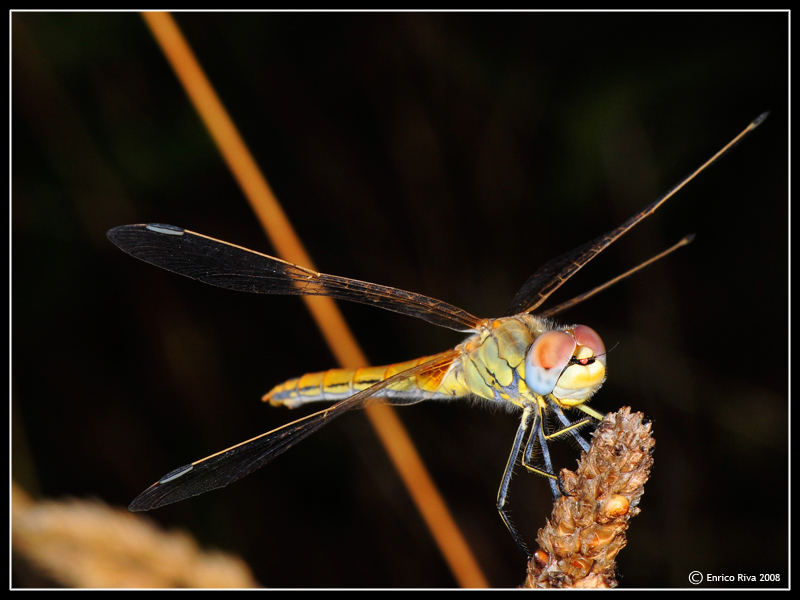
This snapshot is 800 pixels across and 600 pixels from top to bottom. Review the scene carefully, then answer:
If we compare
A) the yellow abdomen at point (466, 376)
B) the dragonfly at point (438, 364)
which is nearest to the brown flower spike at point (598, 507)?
the dragonfly at point (438, 364)

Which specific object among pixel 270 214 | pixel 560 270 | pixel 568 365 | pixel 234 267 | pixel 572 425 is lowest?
pixel 572 425

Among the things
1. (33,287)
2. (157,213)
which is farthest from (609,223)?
(33,287)

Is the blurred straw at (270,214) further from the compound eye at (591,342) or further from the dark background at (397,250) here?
the compound eye at (591,342)

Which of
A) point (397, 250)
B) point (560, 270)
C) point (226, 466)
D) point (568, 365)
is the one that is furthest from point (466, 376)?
point (397, 250)

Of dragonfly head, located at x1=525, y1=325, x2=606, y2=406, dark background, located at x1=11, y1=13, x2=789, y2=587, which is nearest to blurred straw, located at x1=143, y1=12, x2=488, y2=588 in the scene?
dark background, located at x1=11, y1=13, x2=789, y2=587

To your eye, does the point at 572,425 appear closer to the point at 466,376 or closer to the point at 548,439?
the point at 548,439

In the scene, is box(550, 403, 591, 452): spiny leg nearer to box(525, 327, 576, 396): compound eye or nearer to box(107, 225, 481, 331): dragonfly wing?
box(525, 327, 576, 396): compound eye

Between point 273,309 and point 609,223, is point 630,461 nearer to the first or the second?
point 609,223
